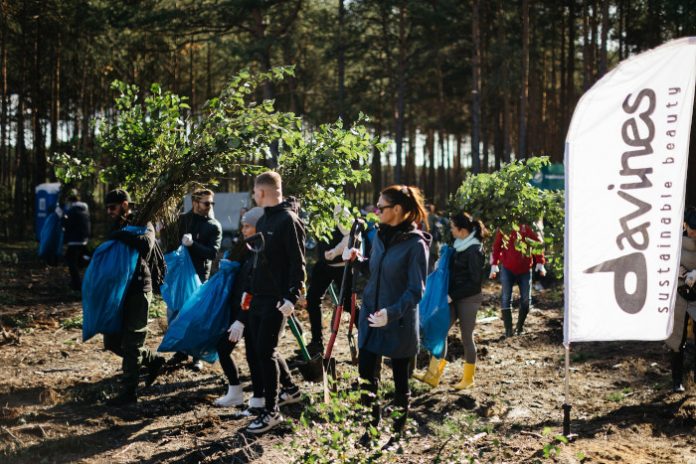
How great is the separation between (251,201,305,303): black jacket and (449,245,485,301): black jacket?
243cm

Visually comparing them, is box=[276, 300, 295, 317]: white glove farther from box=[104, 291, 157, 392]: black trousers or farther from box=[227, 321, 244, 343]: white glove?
box=[104, 291, 157, 392]: black trousers

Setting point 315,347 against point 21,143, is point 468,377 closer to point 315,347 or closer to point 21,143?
point 315,347

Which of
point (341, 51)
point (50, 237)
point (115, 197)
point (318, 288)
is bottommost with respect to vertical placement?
point (318, 288)

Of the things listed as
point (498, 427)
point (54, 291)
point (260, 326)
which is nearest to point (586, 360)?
point (498, 427)

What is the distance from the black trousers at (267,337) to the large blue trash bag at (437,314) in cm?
→ 214

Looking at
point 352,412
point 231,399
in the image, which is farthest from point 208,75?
point 352,412

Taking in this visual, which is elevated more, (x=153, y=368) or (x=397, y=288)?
(x=397, y=288)

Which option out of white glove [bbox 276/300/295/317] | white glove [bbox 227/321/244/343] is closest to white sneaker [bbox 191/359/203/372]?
white glove [bbox 227/321/244/343]

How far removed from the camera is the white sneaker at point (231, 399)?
249 inches

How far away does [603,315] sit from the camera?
17.2ft

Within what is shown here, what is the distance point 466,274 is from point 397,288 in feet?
8.11

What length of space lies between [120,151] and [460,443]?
14.7 ft

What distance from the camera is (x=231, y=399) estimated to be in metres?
6.34

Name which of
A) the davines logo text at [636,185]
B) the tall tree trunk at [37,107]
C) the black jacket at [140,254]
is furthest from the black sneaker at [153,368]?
the tall tree trunk at [37,107]
